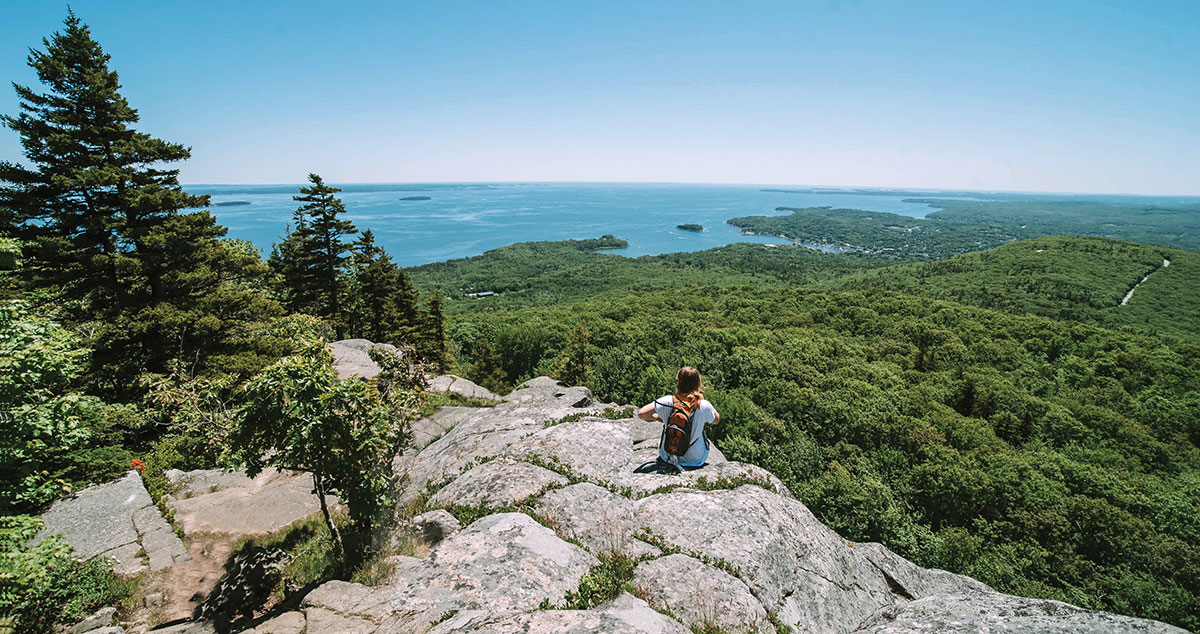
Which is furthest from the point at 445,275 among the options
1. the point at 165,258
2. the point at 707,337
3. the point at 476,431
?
the point at 476,431

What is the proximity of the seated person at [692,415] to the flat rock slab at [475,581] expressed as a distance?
7.67 feet

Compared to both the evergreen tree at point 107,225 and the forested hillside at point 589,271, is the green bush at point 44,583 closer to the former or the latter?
the evergreen tree at point 107,225

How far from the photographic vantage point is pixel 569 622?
4574mm

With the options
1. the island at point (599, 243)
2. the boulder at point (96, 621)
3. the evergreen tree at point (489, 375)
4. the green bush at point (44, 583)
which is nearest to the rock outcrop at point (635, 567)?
the green bush at point (44, 583)

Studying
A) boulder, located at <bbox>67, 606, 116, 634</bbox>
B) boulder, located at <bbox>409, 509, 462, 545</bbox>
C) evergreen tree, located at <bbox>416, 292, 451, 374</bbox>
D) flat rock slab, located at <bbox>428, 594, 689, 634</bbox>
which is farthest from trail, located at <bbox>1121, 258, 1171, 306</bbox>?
boulder, located at <bbox>67, 606, 116, 634</bbox>

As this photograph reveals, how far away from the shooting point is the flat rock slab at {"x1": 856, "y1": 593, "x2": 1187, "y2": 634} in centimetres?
403

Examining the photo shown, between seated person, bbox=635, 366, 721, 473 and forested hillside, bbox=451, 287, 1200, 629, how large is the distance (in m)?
17.7

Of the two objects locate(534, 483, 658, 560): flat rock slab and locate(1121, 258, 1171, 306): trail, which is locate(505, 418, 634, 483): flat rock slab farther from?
locate(1121, 258, 1171, 306): trail

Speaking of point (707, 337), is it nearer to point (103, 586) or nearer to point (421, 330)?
point (421, 330)

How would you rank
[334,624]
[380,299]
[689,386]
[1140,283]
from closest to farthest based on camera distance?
[334,624] < [689,386] < [380,299] < [1140,283]

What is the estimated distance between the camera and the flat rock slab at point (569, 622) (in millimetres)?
4441

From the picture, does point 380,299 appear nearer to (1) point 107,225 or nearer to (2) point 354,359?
(2) point 354,359

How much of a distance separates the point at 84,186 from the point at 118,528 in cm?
1220

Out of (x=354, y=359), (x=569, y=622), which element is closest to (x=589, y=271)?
(x=354, y=359)
